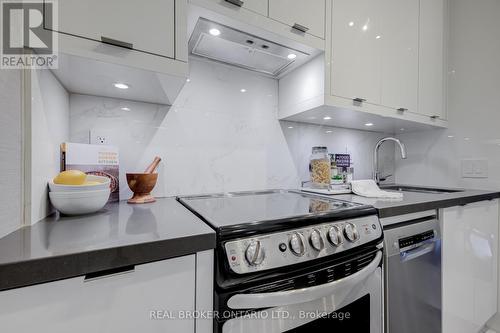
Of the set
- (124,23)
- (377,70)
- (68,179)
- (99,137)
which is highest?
(377,70)

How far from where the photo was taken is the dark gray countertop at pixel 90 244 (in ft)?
1.27

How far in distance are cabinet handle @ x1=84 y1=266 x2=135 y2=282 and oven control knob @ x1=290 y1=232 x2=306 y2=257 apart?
397 millimetres

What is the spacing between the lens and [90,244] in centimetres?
46

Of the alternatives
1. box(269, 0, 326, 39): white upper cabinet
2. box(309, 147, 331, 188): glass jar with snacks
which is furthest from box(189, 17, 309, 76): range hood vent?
box(309, 147, 331, 188): glass jar with snacks

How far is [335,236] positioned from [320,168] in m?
0.74

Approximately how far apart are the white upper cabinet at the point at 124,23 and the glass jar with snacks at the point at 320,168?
1.02 metres

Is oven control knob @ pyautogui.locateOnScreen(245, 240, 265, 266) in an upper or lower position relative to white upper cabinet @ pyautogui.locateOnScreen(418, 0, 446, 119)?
lower

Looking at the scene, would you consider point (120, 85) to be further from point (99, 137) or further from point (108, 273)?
point (108, 273)

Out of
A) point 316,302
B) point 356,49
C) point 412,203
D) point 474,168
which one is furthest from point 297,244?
point 474,168

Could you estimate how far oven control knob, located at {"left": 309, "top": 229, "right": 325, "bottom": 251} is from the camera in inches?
25.9

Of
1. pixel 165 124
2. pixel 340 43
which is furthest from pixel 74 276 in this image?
pixel 340 43

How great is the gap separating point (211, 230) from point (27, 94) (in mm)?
592

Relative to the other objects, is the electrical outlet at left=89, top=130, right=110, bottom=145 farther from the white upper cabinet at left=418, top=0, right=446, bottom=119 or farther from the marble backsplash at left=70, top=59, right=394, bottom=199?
the white upper cabinet at left=418, top=0, right=446, bottom=119

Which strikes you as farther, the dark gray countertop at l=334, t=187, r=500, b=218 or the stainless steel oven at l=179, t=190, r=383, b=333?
the dark gray countertop at l=334, t=187, r=500, b=218
